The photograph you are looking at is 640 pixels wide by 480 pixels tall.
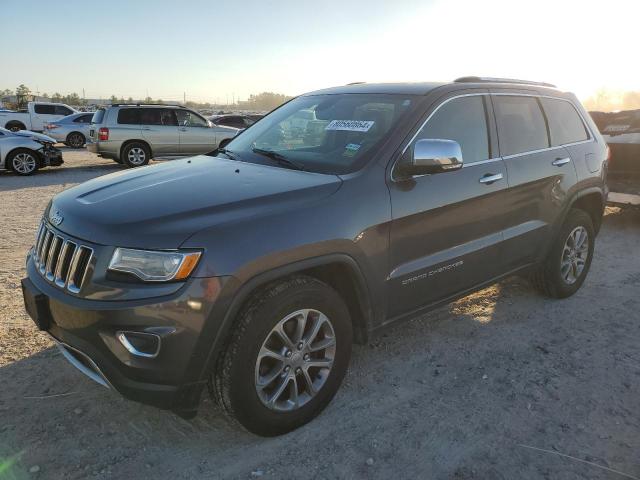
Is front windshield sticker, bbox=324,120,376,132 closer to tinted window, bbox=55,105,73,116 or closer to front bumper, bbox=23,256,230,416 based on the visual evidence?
front bumper, bbox=23,256,230,416

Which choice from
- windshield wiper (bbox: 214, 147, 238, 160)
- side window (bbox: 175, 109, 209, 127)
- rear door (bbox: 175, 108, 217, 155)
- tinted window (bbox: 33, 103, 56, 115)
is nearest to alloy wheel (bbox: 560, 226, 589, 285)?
windshield wiper (bbox: 214, 147, 238, 160)

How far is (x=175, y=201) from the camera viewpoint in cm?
262

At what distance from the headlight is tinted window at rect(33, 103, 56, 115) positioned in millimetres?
25805

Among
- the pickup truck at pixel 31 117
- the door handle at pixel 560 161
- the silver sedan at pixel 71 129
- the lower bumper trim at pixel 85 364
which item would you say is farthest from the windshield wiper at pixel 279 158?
the pickup truck at pixel 31 117

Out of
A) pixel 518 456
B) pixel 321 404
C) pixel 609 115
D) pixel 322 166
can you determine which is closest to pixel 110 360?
pixel 321 404

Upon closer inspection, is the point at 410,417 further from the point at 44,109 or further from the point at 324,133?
the point at 44,109

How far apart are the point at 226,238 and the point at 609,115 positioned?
26.2 ft

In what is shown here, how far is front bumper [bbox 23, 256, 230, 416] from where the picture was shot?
2258 mm

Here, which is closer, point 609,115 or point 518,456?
point 518,456

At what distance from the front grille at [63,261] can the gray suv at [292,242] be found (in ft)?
0.04

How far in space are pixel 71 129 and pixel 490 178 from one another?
21.7 m

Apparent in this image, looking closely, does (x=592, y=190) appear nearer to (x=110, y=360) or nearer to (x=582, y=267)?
(x=582, y=267)

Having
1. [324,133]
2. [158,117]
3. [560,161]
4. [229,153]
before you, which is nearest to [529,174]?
[560,161]

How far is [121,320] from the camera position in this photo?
226 cm
